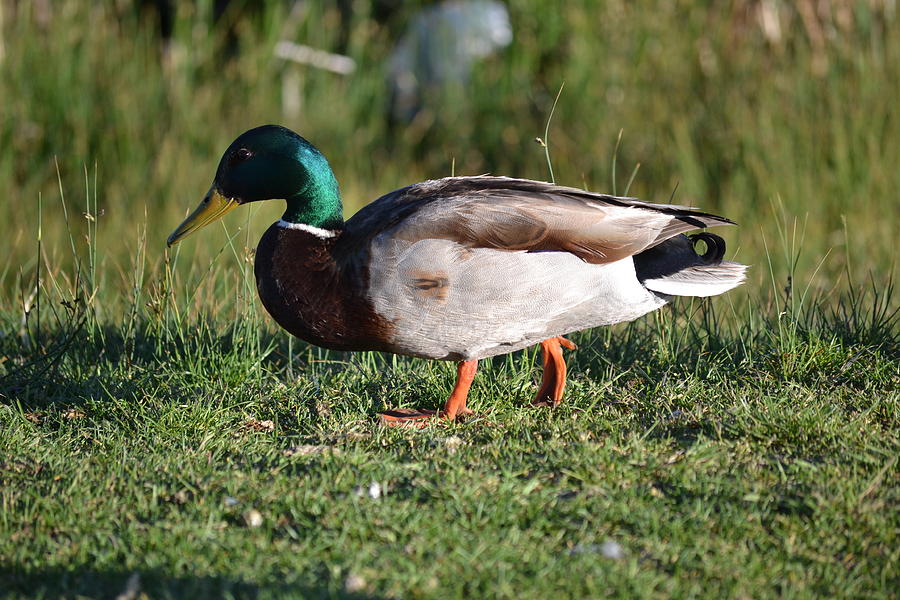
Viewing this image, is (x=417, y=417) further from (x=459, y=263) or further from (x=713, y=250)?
(x=713, y=250)

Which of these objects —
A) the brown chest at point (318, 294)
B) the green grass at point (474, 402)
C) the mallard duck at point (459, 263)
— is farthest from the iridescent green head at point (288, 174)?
the green grass at point (474, 402)

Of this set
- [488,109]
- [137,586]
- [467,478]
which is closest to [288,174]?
[467,478]

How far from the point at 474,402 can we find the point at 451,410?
20cm

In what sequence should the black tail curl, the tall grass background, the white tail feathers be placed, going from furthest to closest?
the tall grass background
the black tail curl
the white tail feathers

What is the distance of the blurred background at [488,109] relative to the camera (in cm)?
693

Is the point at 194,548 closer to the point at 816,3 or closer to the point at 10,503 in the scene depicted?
the point at 10,503

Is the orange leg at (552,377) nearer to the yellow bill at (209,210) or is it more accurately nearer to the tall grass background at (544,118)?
the yellow bill at (209,210)

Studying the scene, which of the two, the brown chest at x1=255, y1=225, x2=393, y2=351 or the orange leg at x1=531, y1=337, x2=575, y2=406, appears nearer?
the brown chest at x1=255, y1=225, x2=393, y2=351

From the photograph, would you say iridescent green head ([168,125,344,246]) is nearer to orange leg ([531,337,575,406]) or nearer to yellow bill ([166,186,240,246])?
yellow bill ([166,186,240,246])

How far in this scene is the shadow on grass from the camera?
243cm

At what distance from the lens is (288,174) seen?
3693 millimetres

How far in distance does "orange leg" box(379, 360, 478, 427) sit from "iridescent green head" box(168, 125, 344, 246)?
2.30 ft

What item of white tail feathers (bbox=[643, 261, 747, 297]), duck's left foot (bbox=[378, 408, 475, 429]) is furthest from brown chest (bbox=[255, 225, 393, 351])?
white tail feathers (bbox=[643, 261, 747, 297])

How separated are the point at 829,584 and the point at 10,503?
Answer: 226cm
